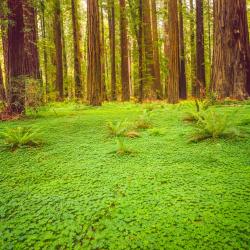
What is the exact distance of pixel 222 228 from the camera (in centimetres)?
200

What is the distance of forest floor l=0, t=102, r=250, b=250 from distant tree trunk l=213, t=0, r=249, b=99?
170 inches

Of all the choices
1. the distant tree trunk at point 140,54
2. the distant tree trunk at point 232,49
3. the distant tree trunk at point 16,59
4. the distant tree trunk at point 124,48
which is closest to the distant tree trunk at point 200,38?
the distant tree trunk at point 140,54

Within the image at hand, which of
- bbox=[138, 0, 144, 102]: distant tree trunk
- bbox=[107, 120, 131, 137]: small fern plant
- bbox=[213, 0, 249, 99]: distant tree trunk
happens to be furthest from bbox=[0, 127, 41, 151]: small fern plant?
bbox=[138, 0, 144, 102]: distant tree trunk

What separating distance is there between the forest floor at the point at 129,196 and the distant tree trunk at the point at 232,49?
4.32 metres

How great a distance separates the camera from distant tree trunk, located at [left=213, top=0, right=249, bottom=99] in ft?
25.3

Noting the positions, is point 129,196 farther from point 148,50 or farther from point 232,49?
point 148,50

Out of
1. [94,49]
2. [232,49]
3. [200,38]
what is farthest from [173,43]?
[200,38]

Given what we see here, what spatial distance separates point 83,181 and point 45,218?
2.28 feet

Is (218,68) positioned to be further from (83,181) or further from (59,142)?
(83,181)

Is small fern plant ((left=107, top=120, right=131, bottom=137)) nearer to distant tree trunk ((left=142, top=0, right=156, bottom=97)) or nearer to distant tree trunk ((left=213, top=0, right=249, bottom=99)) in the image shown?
distant tree trunk ((left=213, top=0, right=249, bottom=99))

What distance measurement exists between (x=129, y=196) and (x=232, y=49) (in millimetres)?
6567

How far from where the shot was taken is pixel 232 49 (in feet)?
25.4

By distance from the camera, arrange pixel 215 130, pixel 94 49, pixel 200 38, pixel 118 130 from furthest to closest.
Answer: pixel 200 38, pixel 94 49, pixel 118 130, pixel 215 130

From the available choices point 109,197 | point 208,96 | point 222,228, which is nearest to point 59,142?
point 109,197
